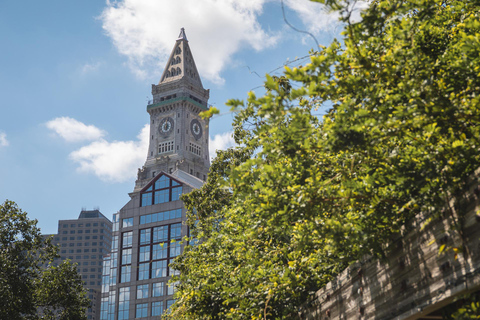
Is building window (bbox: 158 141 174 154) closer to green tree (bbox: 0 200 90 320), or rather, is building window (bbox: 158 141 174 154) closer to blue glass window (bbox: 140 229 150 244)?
blue glass window (bbox: 140 229 150 244)

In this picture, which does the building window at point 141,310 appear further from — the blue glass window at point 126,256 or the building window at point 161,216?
the building window at point 161,216

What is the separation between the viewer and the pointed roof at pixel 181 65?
149075 millimetres

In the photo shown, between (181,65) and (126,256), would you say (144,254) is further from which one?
(181,65)

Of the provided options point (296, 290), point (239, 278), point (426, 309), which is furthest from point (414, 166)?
point (239, 278)

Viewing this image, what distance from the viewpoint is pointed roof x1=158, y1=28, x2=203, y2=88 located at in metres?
149

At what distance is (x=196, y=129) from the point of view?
14600 centimetres

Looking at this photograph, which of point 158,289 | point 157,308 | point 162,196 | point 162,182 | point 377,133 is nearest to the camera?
point 377,133

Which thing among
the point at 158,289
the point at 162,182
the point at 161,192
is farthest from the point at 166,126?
the point at 158,289

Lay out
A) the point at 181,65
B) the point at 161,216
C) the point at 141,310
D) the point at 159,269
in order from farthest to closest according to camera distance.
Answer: the point at 181,65 → the point at 161,216 → the point at 159,269 → the point at 141,310

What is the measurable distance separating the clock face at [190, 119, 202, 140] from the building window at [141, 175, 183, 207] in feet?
204

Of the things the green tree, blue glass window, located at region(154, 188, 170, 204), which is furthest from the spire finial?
the green tree

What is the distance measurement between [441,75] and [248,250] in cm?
702

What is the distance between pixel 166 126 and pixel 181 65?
18.2 metres

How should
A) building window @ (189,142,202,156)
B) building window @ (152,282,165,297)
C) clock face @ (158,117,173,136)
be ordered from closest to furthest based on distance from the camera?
building window @ (152,282,165,297) < building window @ (189,142,202,156) < clock face @ (158,117,173,136)
